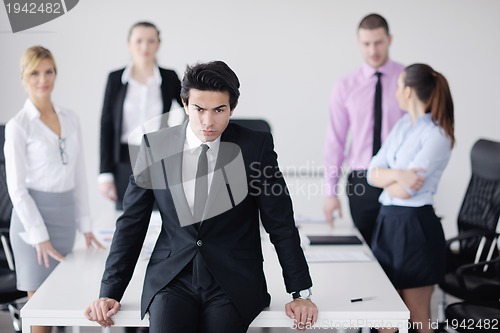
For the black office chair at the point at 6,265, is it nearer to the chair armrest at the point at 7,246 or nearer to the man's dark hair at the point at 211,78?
the chair armrest at the point at 7,246

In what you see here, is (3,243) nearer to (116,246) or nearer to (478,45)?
(116,246)

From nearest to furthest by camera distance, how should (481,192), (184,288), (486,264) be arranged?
1. (184,288)
2. (486,264)
3. (481,192)

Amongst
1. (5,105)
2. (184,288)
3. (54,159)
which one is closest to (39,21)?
(5,105)

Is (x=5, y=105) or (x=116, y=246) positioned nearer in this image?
(x=116, y=246)

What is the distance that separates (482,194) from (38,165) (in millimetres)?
2427

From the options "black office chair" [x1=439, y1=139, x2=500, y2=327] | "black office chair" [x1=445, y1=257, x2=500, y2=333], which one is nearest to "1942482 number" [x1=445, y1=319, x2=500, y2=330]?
"black office chair" [x1=445, y1=257, x2=500, y2=333]

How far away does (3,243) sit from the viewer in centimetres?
373

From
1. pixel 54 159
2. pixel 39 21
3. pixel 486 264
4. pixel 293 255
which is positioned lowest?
pixel 486 264

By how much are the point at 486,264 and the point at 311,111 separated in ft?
7.09

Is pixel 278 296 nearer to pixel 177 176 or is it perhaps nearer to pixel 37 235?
pixel 177 176

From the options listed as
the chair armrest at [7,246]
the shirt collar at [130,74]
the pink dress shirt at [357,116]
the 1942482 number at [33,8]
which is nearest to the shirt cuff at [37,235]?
the chair armrest at [7,246]

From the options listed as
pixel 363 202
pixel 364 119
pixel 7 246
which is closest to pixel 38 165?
pixel 7 246

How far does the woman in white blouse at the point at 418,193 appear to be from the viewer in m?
3.12

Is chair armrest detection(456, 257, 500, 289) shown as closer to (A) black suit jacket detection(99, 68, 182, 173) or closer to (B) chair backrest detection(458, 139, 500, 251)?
(B) chair backrest detection(458, 139, 500, 251)
